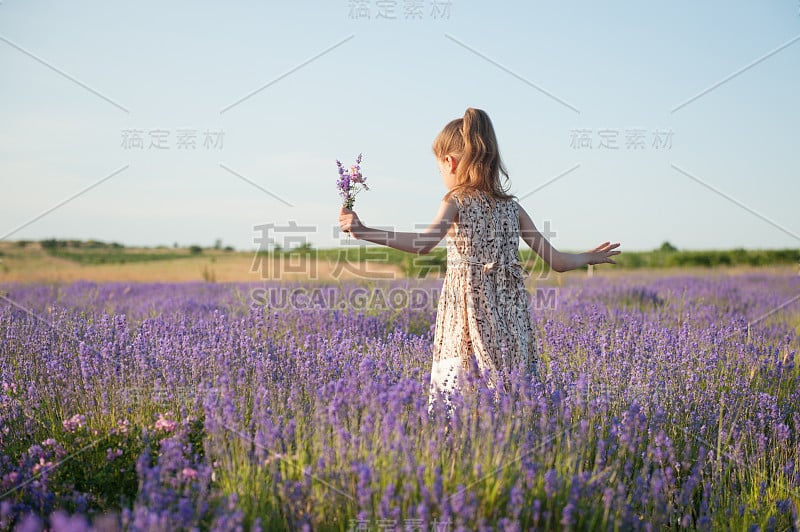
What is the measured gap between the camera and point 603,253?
3.53 m

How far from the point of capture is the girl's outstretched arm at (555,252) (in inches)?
131

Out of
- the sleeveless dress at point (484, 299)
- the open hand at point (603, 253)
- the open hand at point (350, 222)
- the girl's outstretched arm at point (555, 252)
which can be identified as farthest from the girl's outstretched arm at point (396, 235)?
the open hand at point (603, 253)

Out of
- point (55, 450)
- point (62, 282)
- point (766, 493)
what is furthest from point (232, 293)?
point (766, 493)

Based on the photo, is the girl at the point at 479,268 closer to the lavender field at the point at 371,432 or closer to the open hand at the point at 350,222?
the lavender field at the point at 371,432

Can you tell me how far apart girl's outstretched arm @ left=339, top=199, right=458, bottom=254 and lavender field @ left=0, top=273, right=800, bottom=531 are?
0.55 metres

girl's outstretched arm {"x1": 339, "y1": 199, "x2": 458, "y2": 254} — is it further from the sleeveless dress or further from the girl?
the sleeveless dress

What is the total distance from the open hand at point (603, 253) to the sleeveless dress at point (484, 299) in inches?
20.2

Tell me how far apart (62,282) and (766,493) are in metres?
8.65

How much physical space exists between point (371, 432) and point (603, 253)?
1842 millimetres

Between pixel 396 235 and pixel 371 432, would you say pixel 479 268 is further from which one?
pixel 371 432

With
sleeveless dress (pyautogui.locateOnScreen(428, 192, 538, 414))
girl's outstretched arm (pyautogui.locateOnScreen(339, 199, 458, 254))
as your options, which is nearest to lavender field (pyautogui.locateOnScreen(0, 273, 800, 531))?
sleeveless dress (pyautogui.locateOnScreen(428, 192, 538, 414))

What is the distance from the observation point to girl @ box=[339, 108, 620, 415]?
10.2ft

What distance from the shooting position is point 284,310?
5660 mm

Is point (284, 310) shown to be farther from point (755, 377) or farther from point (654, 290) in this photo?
point (654, 290)
